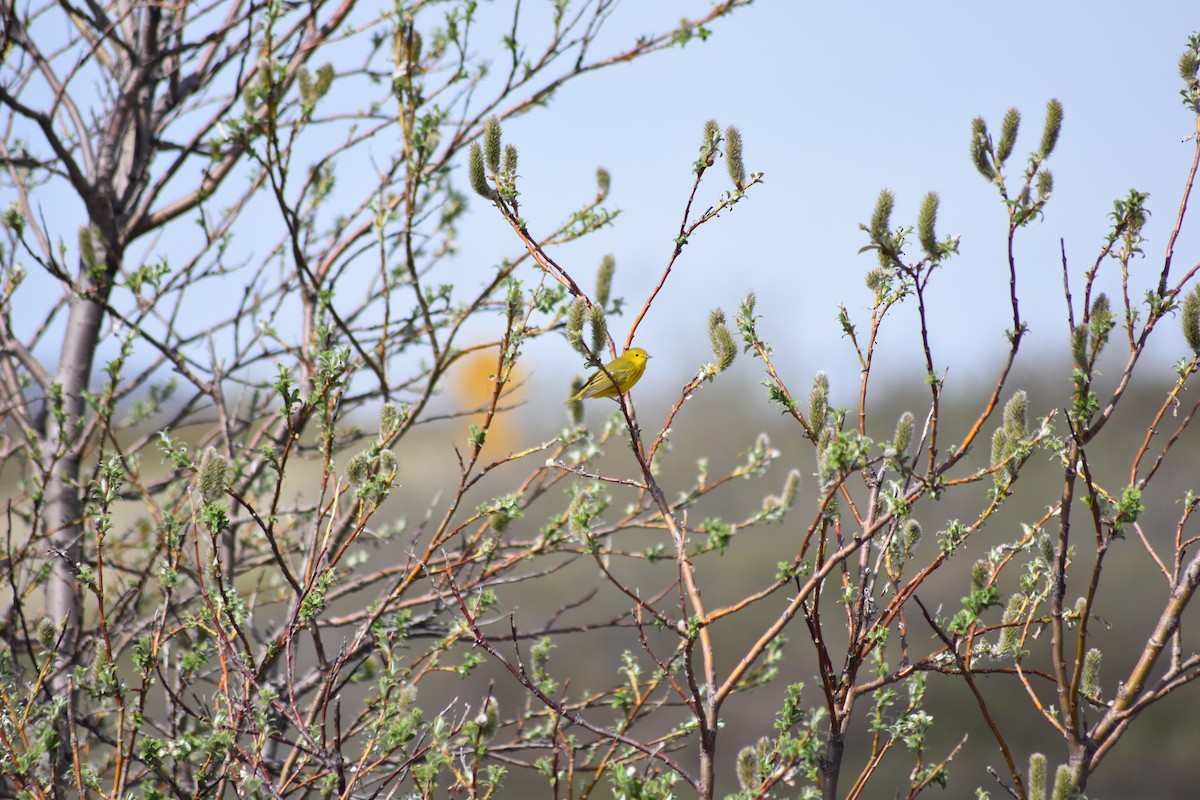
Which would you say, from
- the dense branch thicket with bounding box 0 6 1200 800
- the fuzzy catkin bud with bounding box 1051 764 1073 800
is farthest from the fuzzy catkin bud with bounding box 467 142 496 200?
the fuzzy catkin bud with bounding box 1051 764 1073 800

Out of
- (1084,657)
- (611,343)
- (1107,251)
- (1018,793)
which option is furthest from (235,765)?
(1107,251)

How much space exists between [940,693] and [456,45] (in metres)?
10.9

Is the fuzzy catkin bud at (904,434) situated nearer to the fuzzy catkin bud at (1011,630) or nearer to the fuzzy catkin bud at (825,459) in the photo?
the fuzzy catkin bud at (825,459)

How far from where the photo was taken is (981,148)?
1.77 metres

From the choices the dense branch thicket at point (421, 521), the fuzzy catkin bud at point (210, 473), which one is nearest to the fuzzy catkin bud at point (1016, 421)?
the dense branch thicket at point (421, 521)

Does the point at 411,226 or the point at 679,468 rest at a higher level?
the point at 679,468

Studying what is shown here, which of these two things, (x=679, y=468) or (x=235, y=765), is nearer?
(x=235, y=765)

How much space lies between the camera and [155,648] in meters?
2.10

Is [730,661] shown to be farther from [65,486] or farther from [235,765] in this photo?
[235,765]

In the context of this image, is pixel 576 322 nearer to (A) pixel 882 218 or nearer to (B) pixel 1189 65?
(A) pixel 882 218

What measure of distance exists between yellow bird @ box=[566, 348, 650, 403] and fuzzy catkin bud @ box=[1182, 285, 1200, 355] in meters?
0.99

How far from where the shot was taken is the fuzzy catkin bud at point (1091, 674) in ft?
6.32

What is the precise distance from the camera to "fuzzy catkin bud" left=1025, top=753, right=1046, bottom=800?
179cm

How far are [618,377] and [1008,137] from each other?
0.95m
